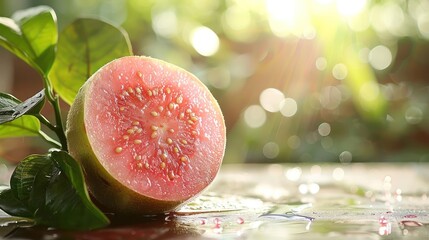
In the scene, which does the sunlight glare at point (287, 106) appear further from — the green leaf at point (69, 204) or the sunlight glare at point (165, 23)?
the green leaf at point (69, 204)

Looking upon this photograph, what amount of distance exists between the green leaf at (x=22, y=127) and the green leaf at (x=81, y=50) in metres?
0.10

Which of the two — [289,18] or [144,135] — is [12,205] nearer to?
[144,135]

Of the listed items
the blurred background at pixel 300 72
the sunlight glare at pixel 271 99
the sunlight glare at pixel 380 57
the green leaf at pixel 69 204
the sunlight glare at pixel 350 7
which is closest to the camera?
the green leaf at pixel 69 204

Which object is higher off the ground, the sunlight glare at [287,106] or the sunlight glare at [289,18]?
the sunlight glare at [289,18]

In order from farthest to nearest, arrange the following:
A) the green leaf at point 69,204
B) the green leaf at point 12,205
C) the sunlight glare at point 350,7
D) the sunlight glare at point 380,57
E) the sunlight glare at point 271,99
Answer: the sunlight glare at point 380,57 → the sunlight glare at point 271,99 → the sunlight glare at point 350,7 → the green leaf at point 12,205 → the green leaf at point 69,204

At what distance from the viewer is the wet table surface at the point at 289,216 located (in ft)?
2.40

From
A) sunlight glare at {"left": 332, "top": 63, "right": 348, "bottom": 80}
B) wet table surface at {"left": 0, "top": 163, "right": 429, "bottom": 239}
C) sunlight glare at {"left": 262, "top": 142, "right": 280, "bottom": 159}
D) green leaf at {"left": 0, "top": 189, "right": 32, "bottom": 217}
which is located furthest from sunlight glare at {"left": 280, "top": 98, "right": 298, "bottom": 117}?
green leaf at {"left": 0, "top": 189, "right": 32, "bottom": 217}

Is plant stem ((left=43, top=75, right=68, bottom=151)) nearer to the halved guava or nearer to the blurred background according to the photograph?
the halved guava

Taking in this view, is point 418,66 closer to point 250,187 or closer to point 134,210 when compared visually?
point 250,187

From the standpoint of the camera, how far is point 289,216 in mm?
878

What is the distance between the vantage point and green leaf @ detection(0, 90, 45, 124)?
2.66 feet

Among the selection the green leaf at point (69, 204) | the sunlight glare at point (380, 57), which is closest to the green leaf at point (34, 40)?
the green leaf at point (69, 204)

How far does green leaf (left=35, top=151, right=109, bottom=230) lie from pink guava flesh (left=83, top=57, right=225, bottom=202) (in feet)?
0.21

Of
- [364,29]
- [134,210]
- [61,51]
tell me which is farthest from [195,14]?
[134,210]
